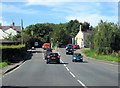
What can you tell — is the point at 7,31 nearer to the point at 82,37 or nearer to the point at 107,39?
the point at 82,37

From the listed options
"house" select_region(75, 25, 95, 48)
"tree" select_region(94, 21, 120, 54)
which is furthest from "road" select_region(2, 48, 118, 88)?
"house" select_region(75, 25, 95, 48)

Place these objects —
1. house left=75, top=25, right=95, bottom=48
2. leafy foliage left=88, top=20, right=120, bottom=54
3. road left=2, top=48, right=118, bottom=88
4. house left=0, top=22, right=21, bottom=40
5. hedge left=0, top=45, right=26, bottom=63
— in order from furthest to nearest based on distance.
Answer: house left=75, top=25, right=95, bottom=48 → house left=0, top=22, right=21, bottom=40 → leafy foliage left=88, top=20, right=120, bottom=54 → hedge left=0, top=45, right=26, bottom=63 → road left=2, top=48, right=118, bottom=88

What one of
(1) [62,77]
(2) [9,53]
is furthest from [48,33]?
(1) [62,77]

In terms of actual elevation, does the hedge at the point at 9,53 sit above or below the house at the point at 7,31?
below

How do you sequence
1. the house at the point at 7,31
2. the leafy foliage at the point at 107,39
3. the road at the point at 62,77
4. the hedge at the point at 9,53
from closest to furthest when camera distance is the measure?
the road at the point at 62,77 → the hedge at the point at 9,53 → the leafy foliage at the point at 107,39 → the house at the point at 7,31

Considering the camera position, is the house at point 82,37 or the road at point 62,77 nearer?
the road at point 62,77

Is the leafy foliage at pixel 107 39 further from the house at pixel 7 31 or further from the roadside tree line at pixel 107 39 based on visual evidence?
the house at pixel 7 31

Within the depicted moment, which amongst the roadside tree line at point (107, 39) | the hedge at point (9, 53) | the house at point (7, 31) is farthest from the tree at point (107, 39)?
the house at point (7, 31)

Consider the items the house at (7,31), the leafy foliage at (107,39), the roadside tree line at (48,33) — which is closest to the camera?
the leafy foliage at (107,39)

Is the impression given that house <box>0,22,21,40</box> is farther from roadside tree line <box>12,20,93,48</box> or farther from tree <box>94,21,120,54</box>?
tree <box>94,21,120,54</box>

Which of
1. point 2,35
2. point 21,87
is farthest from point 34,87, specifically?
point 2,35

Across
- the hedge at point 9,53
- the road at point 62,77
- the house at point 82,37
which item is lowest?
the road at point 62,77

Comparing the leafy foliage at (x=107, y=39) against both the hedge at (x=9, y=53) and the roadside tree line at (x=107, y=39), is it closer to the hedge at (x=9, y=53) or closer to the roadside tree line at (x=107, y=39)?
the roadside tree line at (x=107, y=39)

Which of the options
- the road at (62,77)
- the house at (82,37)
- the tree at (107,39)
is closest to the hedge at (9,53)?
the road at (62,77)
